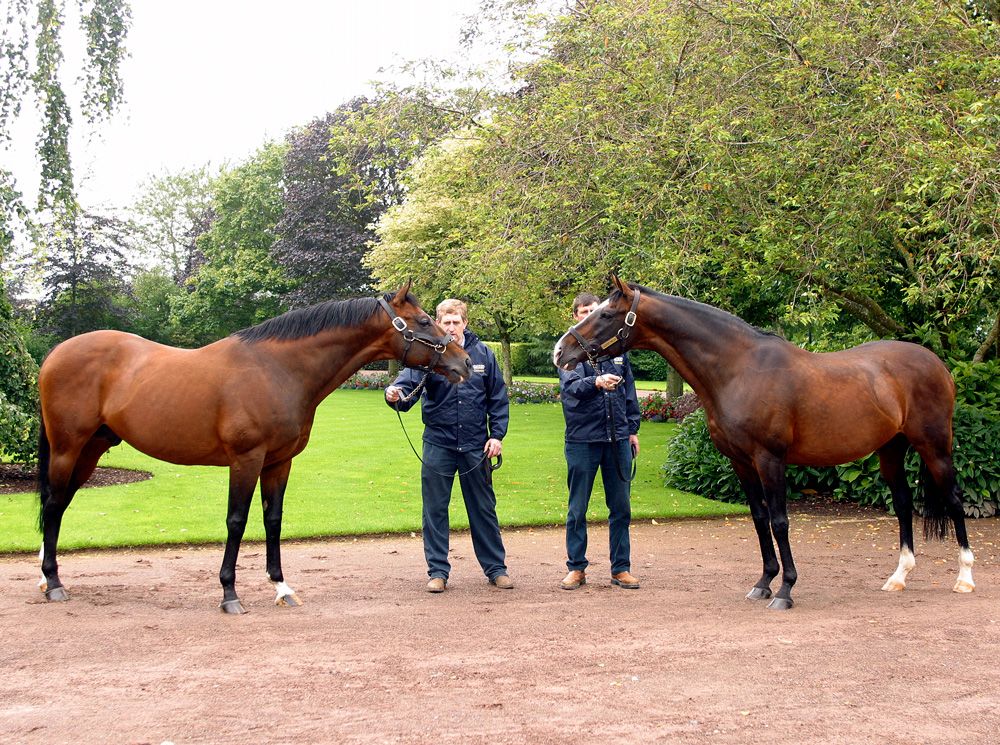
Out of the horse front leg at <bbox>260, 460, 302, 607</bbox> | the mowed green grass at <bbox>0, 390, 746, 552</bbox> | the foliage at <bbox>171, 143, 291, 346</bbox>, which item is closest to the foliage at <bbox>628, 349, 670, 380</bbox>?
the foliage at <bbox>171, 143, 291, 346</bbox>

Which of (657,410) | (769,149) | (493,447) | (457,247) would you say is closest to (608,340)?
(493,447)

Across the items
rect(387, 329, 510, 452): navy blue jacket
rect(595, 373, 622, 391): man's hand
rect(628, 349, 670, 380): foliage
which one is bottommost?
rect(628, 349, 670, 380): foliage

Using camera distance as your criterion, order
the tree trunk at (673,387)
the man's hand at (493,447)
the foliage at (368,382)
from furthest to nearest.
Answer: the foliage at (368,382) < the tree trunk at (673,387) < the man's hand at (493,447)

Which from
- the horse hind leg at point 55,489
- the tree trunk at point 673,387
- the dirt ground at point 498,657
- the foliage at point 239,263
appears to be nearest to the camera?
the dirt ground at point 498,657

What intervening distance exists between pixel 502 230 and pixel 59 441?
560 centimetres

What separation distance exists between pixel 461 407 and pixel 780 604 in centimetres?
265

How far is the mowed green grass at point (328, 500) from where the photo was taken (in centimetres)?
809

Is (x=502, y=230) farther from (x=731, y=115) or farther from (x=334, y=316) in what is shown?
(x=334, y=316)

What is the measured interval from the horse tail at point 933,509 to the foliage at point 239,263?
33.6 metres

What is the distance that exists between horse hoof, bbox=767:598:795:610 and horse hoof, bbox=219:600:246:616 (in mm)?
3547

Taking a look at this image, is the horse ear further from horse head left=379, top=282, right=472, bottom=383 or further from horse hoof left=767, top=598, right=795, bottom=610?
horse hoof left=767, top=598, right=795, bottom=610

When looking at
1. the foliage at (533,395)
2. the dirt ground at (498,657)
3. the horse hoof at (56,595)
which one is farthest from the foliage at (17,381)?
the foliage at (533,395)

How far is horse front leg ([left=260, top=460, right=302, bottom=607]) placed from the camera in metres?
5.66

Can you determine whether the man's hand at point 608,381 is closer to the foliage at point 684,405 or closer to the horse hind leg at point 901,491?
the horse hind leg at point 901,491
